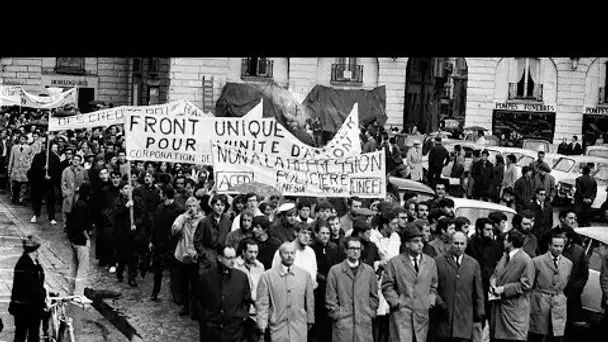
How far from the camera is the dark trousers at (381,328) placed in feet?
37.5

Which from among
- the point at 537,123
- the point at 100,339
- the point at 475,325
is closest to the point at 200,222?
the point at 100,339

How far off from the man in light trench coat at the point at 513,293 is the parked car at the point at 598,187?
14.8 metres

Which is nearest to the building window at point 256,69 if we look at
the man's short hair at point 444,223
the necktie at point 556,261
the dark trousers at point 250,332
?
the man's short hair at point 444,223

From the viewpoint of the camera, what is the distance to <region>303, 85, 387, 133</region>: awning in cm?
4094

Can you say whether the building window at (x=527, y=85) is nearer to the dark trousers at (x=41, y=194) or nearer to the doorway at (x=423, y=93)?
the doorway at (x=423, y=93)

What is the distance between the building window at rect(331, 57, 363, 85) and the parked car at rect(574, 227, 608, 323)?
3235 centimetres

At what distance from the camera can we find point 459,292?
1098 centimetres

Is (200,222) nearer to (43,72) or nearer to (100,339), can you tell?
(100,339)

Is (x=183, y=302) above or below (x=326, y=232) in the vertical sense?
below

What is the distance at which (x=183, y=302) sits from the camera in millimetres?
14297

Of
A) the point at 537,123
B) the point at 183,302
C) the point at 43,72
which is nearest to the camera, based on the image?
the point at 183,302

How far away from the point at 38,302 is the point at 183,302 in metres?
3.37

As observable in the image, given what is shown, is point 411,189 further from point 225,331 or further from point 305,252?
point 225,331

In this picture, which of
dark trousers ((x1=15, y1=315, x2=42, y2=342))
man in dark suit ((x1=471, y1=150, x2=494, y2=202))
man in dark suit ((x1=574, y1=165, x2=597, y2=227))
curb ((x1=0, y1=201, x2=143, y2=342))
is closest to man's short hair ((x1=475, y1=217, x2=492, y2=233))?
curb ((x1=0, y1=201, x2=143, y2=342))
